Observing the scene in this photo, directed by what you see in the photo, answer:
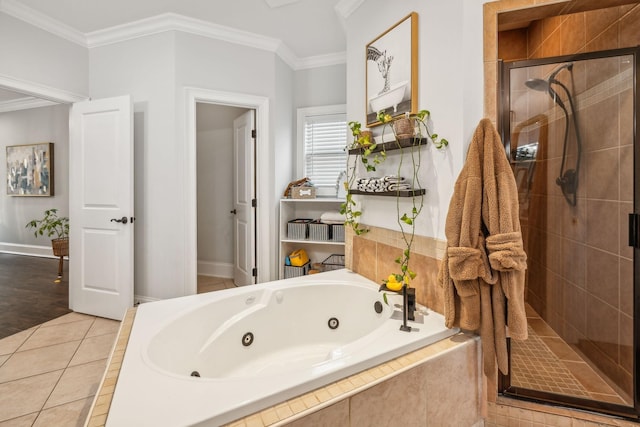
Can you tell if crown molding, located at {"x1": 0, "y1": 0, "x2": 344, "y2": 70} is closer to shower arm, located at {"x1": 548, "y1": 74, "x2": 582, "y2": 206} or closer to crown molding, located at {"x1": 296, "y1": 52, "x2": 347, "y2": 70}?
crown molding, located at {"x1": 296, "y1": 52, "x2": 347, "y2": 70}

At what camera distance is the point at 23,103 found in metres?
4.98

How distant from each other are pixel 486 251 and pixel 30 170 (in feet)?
21.8

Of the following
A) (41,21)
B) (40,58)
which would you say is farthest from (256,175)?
(41,21)

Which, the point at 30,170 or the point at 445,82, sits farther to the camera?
the point at 30,170

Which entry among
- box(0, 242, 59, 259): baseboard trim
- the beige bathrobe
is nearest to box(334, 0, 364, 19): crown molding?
the beige bathrobe

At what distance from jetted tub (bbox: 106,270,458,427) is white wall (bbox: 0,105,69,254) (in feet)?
15.6

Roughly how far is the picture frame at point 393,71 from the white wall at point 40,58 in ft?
8.88

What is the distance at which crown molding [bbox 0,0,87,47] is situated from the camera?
2.47m

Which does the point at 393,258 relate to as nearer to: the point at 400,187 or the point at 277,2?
the point at 400,187

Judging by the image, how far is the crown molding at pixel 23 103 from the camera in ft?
16.2

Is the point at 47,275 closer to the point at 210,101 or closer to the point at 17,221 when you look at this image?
the point at 17,221

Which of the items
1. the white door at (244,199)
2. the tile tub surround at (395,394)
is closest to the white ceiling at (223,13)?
the white door at (244,199)

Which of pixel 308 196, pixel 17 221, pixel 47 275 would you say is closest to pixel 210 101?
pixel 308 196

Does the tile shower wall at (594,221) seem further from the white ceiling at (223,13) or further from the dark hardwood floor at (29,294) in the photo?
the dark hardwood floor at (29,294)
